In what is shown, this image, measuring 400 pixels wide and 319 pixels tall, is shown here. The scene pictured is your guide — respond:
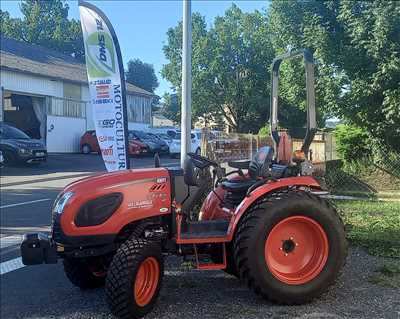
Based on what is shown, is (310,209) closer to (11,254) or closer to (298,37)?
(11,254)

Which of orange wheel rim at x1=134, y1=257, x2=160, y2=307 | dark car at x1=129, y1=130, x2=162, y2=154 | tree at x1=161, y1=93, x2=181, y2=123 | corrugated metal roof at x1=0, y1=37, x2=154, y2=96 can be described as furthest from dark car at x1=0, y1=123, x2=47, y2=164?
tree at x1=161, y1=93, x2=181, y2=123

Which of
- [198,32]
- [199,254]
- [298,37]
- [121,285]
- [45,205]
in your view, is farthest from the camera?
[198,32]

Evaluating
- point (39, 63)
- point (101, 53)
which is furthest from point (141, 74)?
point (101, 53)

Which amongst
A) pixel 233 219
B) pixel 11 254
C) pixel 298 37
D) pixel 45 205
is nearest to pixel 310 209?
pixel 233 219

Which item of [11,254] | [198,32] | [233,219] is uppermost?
[198,32]

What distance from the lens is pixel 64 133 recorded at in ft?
102

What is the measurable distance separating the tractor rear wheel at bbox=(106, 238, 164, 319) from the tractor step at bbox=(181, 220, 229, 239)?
372 millimetres

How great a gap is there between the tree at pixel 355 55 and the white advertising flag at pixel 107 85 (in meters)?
7.00

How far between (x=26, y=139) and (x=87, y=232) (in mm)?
18539

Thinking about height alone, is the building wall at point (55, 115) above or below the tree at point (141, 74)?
below

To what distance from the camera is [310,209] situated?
15.0 feet

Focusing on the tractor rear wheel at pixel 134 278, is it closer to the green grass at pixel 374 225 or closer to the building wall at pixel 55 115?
the green grass at pixel 374 225

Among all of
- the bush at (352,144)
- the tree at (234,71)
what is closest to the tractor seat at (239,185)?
the bush at (352,144)

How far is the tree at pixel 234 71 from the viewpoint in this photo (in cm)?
4339
